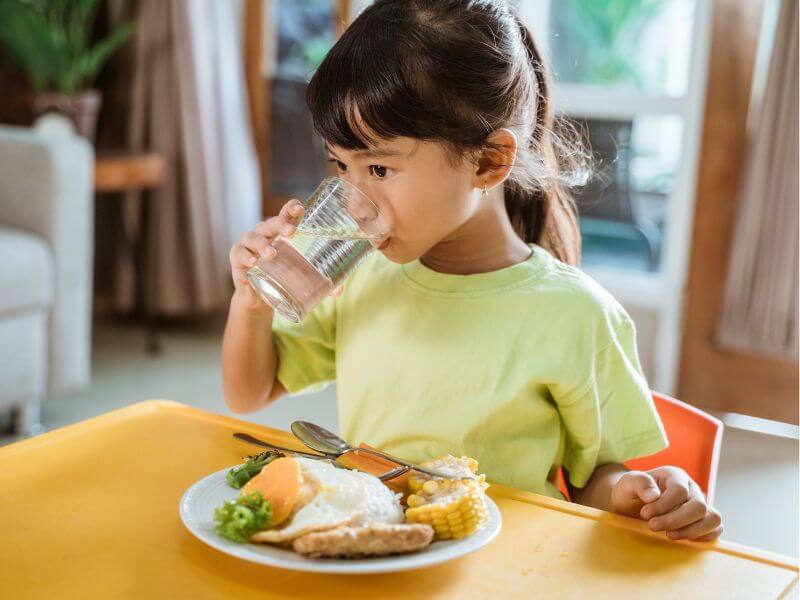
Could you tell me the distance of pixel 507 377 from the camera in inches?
43.1

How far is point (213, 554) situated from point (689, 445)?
2.01ft

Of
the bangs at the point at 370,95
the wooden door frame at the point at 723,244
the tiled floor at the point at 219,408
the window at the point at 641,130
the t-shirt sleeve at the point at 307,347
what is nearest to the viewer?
the bangs at the point at 370,95

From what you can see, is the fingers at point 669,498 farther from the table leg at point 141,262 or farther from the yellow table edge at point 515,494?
the table leg at point 141,262

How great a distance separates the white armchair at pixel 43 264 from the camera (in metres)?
2.56

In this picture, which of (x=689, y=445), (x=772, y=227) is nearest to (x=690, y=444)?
(x=689, y=445)

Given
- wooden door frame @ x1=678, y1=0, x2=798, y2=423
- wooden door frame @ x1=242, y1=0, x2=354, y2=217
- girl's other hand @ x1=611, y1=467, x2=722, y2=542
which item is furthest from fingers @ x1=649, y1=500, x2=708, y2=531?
wooden door frame @ x1=242, y1=0, x2=354, y2=217

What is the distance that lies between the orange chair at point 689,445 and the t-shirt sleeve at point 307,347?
0.32 m

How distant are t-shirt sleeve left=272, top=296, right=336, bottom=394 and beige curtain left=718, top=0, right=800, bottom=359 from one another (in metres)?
1.83

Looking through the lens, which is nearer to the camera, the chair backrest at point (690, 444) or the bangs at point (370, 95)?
the bangs at point (370, 95)

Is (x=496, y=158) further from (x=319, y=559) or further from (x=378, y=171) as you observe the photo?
(x=319, y=559)

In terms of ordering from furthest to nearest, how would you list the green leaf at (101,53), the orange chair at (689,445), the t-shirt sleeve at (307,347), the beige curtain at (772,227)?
the green leaf at (101,53)
the beige curtain at (772,227)
the t-shirt sleeve at (307,347)
the orange chair at (689,445)

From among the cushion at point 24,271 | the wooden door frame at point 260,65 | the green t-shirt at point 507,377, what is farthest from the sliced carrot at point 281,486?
the wooden door frame at point 260,65

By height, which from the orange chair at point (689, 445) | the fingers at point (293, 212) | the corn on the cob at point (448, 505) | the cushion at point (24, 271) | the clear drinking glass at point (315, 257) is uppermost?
the fingers at point (293, 212)

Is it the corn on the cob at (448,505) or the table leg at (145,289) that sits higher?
the corn on the cob at (448,505)
